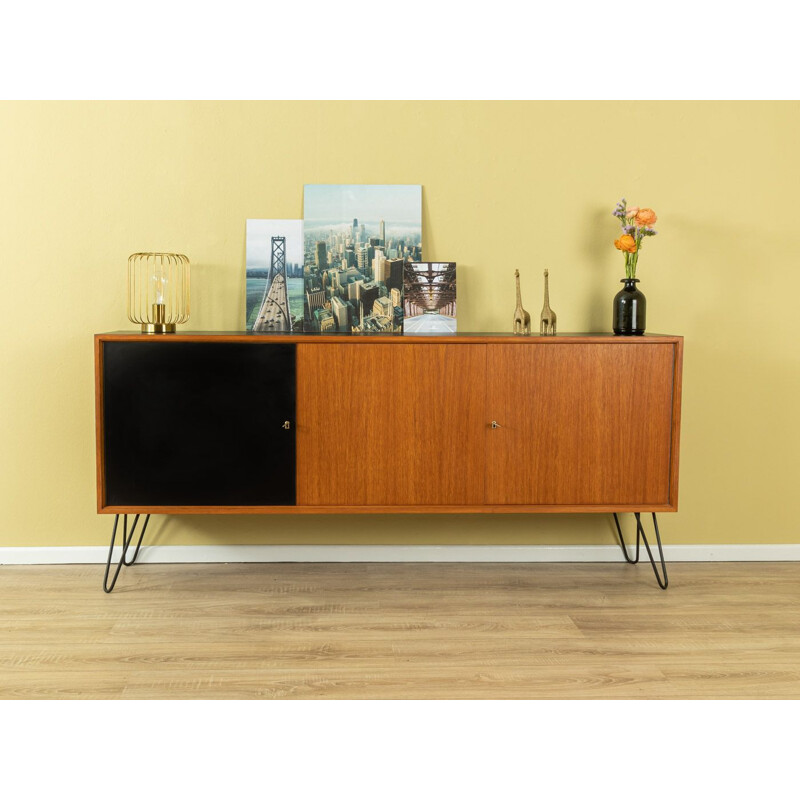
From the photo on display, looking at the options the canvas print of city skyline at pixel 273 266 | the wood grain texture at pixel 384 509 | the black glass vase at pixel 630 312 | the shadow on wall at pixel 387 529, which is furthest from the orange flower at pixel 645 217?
the canvas print of city skyline at pixel 273 266

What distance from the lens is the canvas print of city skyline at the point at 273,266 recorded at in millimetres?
3469

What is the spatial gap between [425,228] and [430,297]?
12.6 inches

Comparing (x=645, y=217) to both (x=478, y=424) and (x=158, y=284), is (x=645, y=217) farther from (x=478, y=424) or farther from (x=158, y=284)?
(x=158, y=284)

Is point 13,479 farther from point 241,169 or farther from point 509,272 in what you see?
point 509,272

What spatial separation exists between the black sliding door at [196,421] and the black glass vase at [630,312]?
129 cm

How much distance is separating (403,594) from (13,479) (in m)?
1.70

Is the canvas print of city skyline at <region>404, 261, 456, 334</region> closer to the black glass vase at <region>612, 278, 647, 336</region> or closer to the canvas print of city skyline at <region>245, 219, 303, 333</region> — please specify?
the canvas print of city skyline at <region>245, 219, 303, 333</region>

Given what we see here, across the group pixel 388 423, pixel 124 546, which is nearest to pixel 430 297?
pixel 388 423

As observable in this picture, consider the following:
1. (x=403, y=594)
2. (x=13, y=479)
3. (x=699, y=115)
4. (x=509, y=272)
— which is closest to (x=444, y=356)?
(x=509, y=272)

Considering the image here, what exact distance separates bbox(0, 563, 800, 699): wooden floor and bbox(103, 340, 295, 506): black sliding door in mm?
423

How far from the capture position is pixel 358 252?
348 cm

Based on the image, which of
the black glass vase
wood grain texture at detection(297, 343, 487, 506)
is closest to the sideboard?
wood grain texture at detection(297, 343, 487, 506)

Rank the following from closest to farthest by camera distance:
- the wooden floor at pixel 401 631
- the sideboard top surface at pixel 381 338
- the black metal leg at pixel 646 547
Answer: the wooden floor at pixel 401 631, the sideboard top surface at pixel 381 338, the black metal leg at pixel 646 547

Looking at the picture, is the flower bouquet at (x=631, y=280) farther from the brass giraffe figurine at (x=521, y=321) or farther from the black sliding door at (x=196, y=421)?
the black sliding door at (x=196, y=421)
